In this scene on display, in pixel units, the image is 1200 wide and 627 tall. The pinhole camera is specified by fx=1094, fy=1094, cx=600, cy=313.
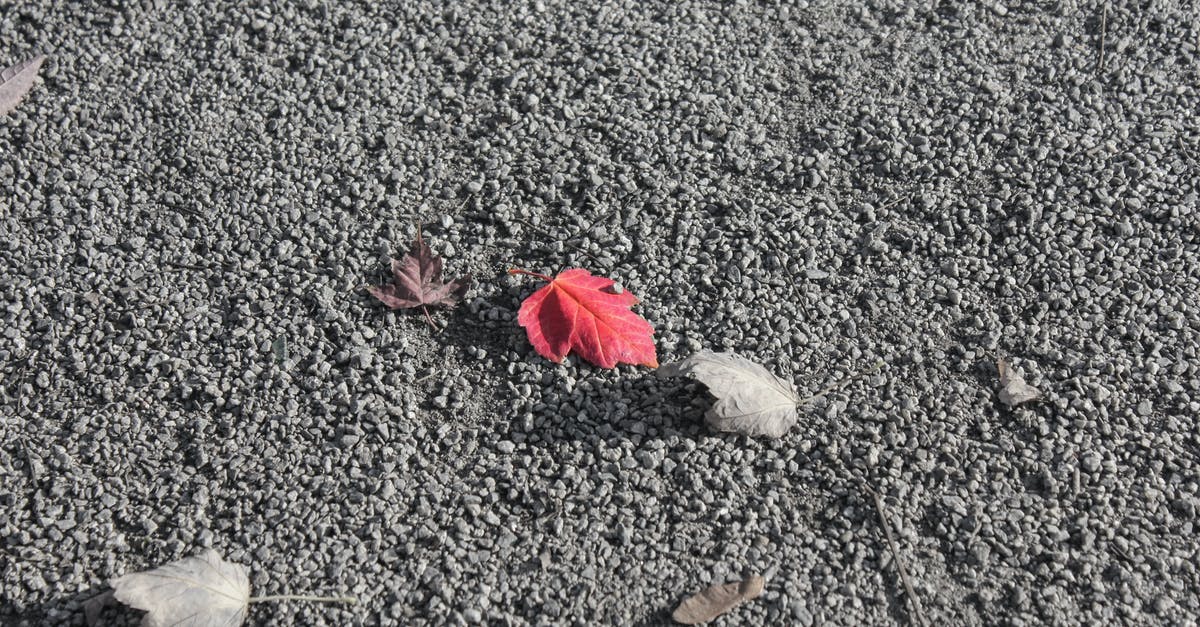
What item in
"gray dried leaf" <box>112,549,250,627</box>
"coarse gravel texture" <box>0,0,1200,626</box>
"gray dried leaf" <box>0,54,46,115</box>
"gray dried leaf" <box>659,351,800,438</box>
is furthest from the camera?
"gray dried leaf" <box>0,54,46,115</box>

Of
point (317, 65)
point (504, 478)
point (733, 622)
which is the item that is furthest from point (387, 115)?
point (733, 622)

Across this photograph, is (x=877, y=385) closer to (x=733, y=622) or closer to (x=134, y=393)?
(x=733, y=622)

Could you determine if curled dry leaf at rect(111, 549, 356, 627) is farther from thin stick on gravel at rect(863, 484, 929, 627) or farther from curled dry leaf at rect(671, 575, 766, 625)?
thin stick on gravel at rect(863, 484, 929, 627)

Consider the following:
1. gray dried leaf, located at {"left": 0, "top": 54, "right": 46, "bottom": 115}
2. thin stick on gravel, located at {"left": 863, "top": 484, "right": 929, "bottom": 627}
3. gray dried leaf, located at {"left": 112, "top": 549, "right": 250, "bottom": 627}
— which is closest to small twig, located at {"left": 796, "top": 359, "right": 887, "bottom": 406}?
thin stick on gravel, located at {"left": 863, "top": 484, "right": 929, "bottom": 627}

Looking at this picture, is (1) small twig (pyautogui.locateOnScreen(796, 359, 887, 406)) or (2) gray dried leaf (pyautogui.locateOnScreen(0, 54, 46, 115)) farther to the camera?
(2) gray dried leaf (pyautogui.locateOnScreen(0, 54, 46, 115))

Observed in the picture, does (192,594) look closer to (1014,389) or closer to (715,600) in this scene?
(715,600)

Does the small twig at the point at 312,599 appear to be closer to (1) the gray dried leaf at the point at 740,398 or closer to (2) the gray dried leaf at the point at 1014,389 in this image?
(1) the gray dried leaf at the point at 740,398
